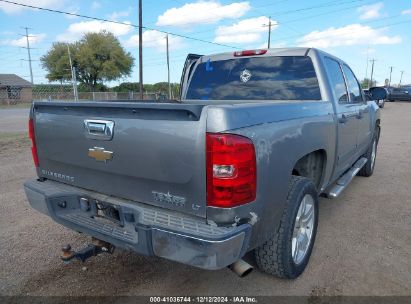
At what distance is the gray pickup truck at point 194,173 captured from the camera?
80.0 inches

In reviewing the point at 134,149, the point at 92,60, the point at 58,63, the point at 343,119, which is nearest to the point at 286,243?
the point at 134,149

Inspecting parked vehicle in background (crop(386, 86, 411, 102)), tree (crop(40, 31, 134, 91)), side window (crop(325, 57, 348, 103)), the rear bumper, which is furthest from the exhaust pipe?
tree (crop(40, 31, 134, 91))

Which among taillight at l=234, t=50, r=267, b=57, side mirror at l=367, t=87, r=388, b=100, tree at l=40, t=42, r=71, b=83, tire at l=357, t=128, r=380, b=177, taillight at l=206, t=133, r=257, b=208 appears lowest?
tire at l=357, t=128, r=380, b=177

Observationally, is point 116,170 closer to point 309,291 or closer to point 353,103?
point 309,291

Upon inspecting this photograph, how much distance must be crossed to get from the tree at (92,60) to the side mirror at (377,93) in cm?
5984

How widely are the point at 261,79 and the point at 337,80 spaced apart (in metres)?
0.93

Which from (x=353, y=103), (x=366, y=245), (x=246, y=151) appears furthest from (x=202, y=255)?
(x=353, y=103)

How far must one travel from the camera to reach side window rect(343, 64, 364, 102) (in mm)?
4473

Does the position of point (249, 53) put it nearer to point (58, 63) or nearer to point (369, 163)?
point (369, 163)

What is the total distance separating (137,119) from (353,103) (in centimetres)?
316

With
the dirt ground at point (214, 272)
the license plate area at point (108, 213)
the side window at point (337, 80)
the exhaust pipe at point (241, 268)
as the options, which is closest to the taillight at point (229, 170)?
the exhaust pipe at point (241, 268)

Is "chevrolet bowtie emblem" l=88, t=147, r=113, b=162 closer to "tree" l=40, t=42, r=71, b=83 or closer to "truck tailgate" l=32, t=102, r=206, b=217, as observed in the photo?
"truck tailgate" l=32, t=102, r=206, b=217

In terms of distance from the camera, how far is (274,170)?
2.27 metres

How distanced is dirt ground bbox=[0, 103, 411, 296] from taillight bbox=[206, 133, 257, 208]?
1.05m
